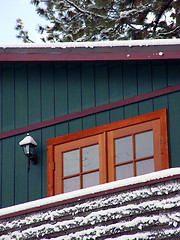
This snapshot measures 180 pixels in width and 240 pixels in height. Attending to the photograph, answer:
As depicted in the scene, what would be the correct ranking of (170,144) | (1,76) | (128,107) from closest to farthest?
(170,144) → (128,107) → (1,76)

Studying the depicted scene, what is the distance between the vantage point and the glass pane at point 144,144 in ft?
32.0

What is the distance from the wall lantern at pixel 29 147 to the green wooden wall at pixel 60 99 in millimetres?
111

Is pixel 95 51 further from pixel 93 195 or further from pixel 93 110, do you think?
pixel 93 195

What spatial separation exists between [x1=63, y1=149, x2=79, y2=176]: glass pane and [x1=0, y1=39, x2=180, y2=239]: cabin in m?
0.02

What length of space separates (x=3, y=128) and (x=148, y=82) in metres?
2.97

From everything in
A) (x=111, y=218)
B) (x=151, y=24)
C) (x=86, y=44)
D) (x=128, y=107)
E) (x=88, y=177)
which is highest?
(x=151, y=24)

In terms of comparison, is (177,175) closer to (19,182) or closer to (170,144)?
(170,144)

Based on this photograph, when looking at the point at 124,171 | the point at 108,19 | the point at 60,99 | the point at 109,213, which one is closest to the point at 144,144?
the point at 124,171

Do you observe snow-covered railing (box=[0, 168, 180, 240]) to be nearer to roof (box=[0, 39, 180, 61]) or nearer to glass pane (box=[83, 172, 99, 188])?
glass pane (box=[83, 172, 99, 188])

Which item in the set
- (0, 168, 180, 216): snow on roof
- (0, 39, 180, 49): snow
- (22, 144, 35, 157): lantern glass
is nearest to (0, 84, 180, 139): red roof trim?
(22, 144, 35, 157): lantern glass

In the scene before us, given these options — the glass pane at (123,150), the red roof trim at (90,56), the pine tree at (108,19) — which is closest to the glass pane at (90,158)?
the glass pane at (123,150)

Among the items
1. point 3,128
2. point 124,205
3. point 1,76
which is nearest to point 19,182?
point 3,128

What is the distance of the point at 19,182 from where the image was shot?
1089 cm

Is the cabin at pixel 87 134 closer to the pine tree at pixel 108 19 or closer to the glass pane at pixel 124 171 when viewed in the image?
the glass pane at pixel 124 171
